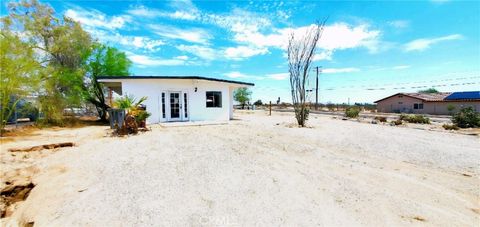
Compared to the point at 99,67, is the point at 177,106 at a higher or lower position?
lower

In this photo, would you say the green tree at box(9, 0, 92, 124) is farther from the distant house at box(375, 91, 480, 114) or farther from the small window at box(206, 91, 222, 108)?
the distant house at box(375, 91, 480, 114)

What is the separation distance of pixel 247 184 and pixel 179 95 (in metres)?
9.87

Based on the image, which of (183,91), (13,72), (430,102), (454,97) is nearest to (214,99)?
(183,91)

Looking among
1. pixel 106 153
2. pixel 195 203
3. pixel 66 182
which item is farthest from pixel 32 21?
pixel 195 203

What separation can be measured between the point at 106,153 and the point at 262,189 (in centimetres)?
464

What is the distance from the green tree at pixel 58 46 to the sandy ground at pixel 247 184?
277 inches

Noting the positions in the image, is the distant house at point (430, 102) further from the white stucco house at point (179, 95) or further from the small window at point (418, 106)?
the white stucco house at point (179, 95)

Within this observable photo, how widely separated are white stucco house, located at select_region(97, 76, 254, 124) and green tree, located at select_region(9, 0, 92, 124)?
265 centimetres

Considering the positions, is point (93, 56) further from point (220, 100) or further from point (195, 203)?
point (195, 203)

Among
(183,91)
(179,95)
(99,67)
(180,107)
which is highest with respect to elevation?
(99,67)

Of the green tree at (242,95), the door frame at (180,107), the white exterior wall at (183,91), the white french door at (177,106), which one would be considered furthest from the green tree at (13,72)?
the green tree at (242,95)

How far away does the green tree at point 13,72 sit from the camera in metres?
9.16

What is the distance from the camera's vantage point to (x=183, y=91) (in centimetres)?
1312

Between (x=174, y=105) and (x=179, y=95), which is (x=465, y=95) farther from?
(x=174, y=105)
